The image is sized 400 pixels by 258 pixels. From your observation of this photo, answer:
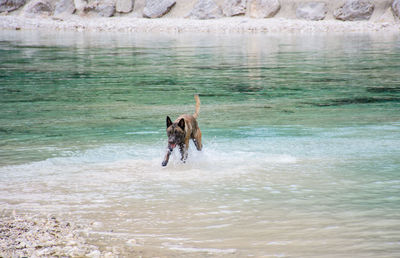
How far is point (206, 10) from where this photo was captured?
49.1m

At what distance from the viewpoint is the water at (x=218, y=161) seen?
17.7 ft

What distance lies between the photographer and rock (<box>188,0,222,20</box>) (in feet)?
161

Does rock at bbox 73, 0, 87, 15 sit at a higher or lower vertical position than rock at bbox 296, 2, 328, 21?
higher

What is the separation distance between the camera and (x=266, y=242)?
5160 mm

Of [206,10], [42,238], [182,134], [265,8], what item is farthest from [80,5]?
[42,238]

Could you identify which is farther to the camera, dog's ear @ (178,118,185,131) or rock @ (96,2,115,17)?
rock @ (96,2,115,17)

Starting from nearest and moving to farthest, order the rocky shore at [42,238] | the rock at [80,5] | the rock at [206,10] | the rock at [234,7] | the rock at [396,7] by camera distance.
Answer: the rocky shore at [42,238], the rock at [396,7], the rock at [234,7], the rock at [206,10], the rock at [80,5]

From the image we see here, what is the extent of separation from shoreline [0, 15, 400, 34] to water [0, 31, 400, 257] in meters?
24.7

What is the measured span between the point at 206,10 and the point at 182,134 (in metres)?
42.7

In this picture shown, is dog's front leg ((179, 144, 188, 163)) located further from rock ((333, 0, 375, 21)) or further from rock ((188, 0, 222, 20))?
rock ((188, 0, 222, 20))

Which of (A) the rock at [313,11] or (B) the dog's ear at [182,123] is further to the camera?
(A) the rock at [313,11]

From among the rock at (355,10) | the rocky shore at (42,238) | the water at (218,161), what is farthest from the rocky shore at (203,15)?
the rocky shore at (42,238)

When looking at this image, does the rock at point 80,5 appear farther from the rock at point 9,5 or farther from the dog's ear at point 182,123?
the dog's ear at point 182,123

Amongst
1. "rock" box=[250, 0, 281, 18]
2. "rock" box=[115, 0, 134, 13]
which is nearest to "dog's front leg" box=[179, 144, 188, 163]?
"rock" box=[250, 0, 281, 18]
